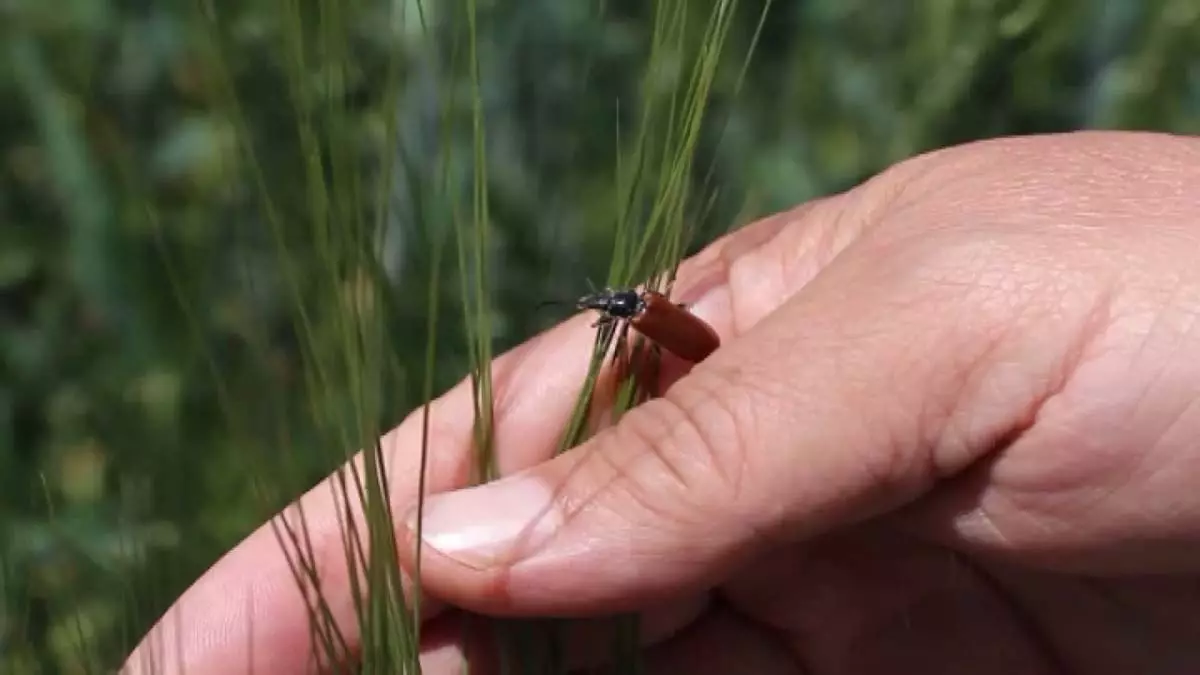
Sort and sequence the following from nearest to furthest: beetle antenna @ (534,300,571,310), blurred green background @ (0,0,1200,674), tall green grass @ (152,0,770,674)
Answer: tall green grass @ (152,0,770,674) → blurred green background @ (0,0,1200,674) → beetle antenna @ (534,300,571,310)

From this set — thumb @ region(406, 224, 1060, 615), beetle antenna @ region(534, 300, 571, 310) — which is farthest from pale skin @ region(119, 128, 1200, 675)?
beetle antenna @ region(534, 300, 571, 310)

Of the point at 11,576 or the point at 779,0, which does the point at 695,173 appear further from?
the point at 11,576

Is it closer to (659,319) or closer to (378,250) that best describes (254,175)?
(378,250)

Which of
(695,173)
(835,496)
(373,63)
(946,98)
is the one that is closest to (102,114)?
(373,63)

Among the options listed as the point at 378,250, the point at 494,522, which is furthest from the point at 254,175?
the point at 494,522

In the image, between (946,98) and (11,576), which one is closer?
(11,576)

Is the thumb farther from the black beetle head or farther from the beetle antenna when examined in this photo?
the beetle antenna

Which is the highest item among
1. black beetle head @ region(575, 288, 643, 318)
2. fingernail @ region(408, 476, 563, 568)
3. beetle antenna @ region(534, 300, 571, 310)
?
black beetle head @ region(575, 288, 643, 318)
